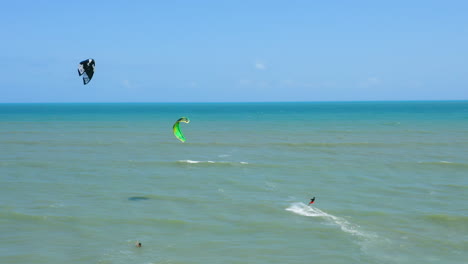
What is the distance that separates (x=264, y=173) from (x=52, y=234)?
14.4 m

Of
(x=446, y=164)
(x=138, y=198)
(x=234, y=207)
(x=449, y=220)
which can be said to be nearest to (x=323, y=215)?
(x=234, y=207)

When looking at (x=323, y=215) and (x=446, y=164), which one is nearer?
(x=323, y=215)

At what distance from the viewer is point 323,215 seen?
18.6 m

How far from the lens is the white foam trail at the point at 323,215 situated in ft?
54.9

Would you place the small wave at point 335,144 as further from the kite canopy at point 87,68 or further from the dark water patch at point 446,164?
the kite canopy at point 87,68

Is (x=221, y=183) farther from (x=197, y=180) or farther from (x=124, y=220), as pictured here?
(x=124, y=220)

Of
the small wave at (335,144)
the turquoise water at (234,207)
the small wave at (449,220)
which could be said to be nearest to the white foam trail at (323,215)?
the turquoise water at (234,207)

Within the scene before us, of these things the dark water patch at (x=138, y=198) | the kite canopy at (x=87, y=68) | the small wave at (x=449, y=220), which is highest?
the kite canopy at (x=87, y=68)

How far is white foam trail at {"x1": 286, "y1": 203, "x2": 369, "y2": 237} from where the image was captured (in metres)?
16.7

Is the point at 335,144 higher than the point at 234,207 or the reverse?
higher

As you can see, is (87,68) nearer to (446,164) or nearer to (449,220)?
→ (449,220)

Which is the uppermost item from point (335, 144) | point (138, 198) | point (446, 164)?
point (335, 144)

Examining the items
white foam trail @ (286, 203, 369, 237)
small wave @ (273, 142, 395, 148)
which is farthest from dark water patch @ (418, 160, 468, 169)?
white foam trail @ (286, 203, 369, 237)

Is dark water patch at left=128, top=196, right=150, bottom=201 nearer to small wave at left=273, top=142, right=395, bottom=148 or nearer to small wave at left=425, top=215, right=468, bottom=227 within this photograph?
small wave at left=425, top=215, right=468, bottom=227
